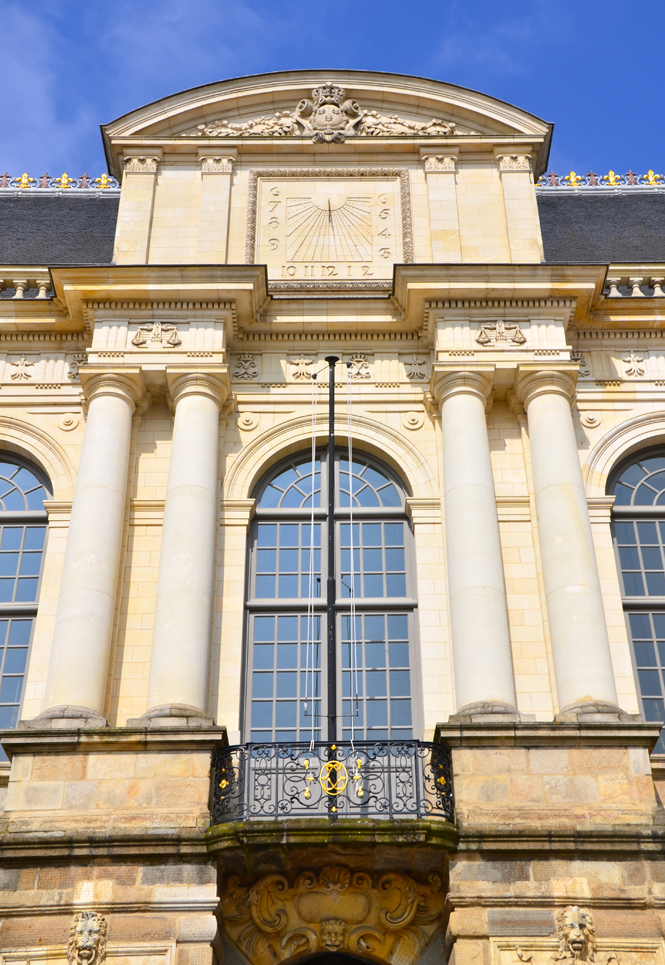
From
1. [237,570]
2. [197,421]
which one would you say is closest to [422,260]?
[197,421]

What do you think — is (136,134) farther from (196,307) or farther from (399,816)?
Answer: (399,816)

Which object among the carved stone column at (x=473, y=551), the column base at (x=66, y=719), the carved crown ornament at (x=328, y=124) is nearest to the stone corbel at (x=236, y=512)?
the carved stone column at (x=473, y=551)

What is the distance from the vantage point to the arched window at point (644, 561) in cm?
1273

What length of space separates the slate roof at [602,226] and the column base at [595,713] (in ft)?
22.3

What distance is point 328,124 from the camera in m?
16.3

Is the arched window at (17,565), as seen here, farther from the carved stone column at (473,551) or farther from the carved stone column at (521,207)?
the carved stone column at (521,207)

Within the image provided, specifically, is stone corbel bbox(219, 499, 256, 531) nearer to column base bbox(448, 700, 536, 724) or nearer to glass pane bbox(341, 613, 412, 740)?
glass pane bbox(341, 613, 412, 740)

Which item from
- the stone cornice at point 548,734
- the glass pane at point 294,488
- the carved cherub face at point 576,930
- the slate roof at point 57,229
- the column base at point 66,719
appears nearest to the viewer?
the carved cherub face at point 576,930

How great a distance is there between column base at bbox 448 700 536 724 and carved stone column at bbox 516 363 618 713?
2.00 ft

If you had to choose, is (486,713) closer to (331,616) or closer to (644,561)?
(331,616)

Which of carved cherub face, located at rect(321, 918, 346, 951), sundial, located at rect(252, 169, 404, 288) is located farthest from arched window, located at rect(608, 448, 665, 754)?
sundial, located at rect(252, 169, 404, 288)

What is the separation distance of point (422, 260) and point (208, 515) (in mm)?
4619

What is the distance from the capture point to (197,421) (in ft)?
44.2

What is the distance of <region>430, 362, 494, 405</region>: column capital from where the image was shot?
45.1 ft
